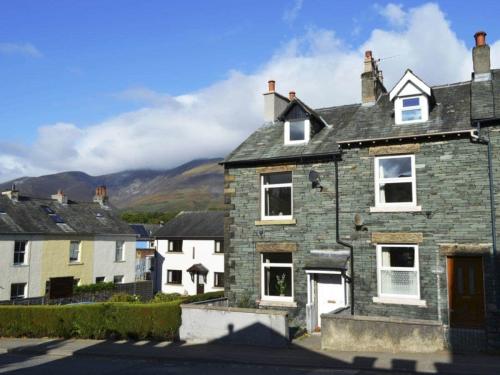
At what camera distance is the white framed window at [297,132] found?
65.6ft

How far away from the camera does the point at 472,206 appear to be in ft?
51.9

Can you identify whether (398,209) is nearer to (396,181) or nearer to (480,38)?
(396,181)

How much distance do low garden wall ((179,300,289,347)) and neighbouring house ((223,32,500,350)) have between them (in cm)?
232

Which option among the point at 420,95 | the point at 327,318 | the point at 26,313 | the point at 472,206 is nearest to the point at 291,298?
the point at 327,318

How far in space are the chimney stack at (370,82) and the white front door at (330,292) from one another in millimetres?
7776

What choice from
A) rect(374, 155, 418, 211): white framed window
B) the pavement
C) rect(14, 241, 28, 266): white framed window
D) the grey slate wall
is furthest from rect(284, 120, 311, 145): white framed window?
rect(14, 241, 28, 266): white framed window

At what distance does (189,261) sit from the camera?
4597 centimetres

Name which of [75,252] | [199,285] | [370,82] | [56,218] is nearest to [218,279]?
[199,285]

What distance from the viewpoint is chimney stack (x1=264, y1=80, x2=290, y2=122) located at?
22703mm

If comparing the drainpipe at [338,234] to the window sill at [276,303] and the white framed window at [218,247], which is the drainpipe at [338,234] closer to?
the window sill at [276,303]

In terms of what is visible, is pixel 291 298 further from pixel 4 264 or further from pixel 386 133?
pixel 4 264

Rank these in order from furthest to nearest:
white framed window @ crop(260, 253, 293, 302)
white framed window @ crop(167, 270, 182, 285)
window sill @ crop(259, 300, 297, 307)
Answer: white framed window @ crop(167, 270, 182, 285) → white framed window @ crop(260, 253, 293, 302) → window sill @ crop(259, 300, 297, 307)

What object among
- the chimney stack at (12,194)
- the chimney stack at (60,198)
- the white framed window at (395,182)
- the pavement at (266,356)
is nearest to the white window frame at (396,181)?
the white framed window at (395,182)

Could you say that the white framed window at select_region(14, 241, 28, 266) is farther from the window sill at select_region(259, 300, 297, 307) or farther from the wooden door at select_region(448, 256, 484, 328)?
the wooden door at select_region(448, 256, 484, 328)
